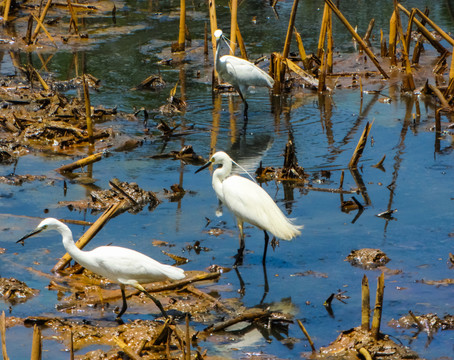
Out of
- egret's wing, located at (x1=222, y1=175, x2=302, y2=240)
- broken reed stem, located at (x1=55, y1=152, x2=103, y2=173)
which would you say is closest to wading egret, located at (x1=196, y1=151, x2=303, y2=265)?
egret's wing, located at (x1=222, y1=175, x2=302, y2=240)

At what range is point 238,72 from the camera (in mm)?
13781

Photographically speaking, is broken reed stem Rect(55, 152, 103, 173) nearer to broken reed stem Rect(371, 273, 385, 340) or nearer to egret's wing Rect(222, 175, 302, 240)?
egret's wing Rect(222, 175, 302, 240)

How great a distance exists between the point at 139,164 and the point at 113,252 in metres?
4.67

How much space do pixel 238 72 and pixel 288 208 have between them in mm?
5276

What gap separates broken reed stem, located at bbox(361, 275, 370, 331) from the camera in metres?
5.50

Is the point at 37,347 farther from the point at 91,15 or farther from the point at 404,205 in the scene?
the point at 91,15

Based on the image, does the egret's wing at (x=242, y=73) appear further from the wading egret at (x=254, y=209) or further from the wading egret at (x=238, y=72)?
the wading egret at (x=254, y=209)

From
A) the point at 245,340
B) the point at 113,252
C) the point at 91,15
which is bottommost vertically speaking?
the point at 245,340

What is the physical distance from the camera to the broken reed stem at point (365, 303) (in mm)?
5496

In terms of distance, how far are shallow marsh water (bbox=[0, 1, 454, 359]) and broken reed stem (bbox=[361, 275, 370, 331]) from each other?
1.45 feet

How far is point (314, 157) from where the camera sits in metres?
11.0

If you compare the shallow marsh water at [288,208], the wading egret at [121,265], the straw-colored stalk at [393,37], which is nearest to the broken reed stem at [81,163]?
the shallow marsh water at [288,208]

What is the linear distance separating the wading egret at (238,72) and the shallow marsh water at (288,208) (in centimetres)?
46

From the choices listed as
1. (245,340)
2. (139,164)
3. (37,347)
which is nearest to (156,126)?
(139,164)
